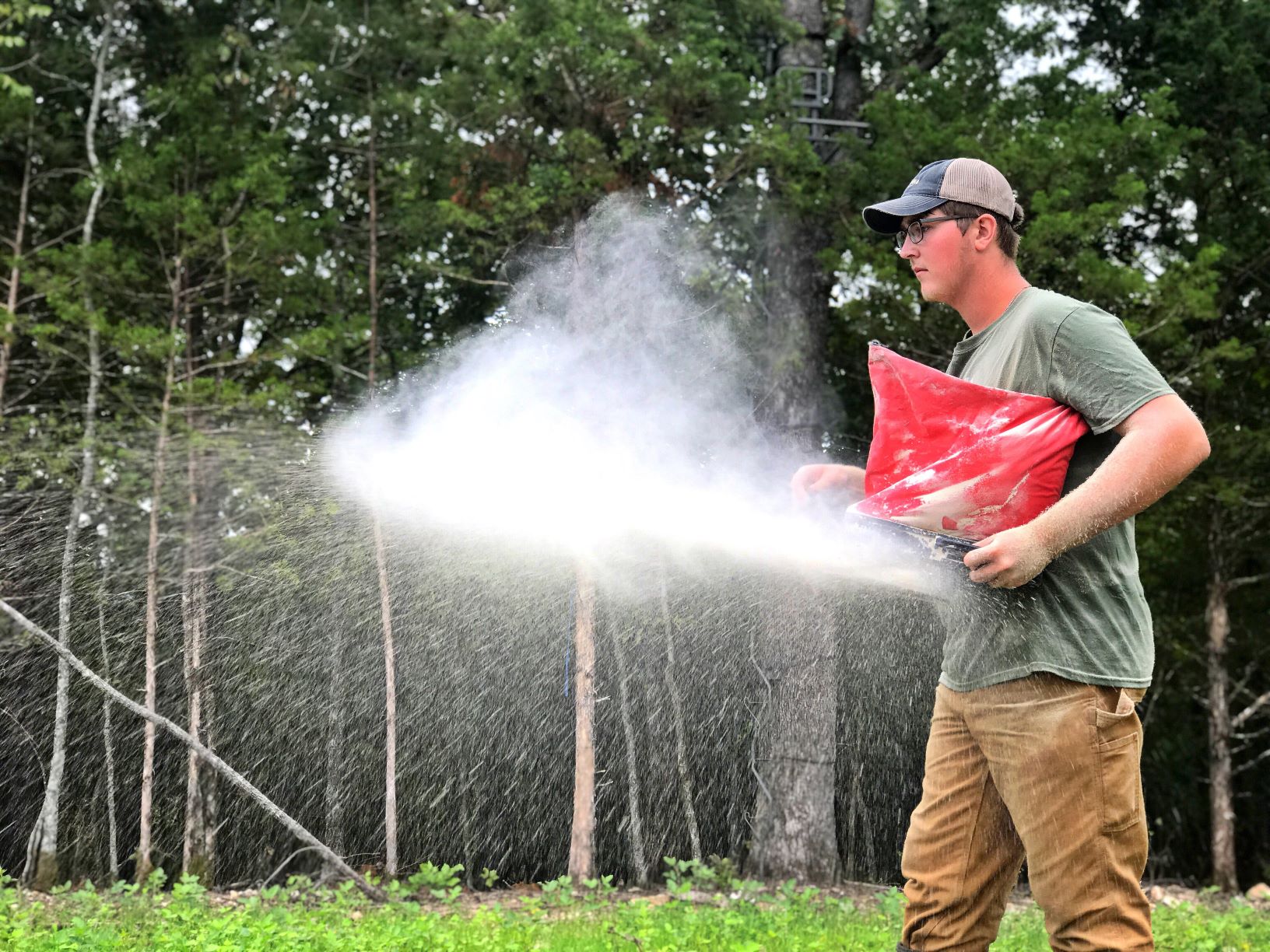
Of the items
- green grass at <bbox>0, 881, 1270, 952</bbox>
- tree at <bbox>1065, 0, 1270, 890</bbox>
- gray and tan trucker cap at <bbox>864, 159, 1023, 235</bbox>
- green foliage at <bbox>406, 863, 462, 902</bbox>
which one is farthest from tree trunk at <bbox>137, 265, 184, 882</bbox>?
gray and tan trucker cap at <bbox>864, 159, 1023, 235</bbox>

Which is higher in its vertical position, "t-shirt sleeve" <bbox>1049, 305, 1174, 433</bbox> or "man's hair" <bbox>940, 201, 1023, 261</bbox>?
"man's hair" <bbox>940, 201, 1023, 261</bbox>

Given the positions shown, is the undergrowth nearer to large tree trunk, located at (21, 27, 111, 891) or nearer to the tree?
large tree trunk, located at (21, 27, 111, 891)

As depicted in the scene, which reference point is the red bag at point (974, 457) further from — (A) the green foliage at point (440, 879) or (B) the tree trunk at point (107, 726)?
(B) the tree trunk at point (107, 726)

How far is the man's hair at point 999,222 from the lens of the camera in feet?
8.62

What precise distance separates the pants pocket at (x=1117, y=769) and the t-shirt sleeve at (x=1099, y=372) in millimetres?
574

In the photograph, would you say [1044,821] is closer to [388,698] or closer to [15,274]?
[388,698]

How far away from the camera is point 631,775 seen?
13547 mm

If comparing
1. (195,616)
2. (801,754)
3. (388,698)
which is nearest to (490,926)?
(801,754)

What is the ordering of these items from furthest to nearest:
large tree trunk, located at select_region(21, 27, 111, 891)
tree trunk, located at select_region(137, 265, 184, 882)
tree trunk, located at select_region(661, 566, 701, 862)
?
tree trunk, located at select_region(661, 566, 701, 862), tree trunk, located at select_region(137, 265, 184, 882), large tree trunk, located at select_region(21, 27, 111, 891)

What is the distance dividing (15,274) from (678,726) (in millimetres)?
8859

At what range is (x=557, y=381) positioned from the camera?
34.3 ft

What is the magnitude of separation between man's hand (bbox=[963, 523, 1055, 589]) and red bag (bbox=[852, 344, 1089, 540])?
14 cm

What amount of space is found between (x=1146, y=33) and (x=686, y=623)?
27.9 ft

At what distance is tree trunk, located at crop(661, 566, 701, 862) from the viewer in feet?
41.9
